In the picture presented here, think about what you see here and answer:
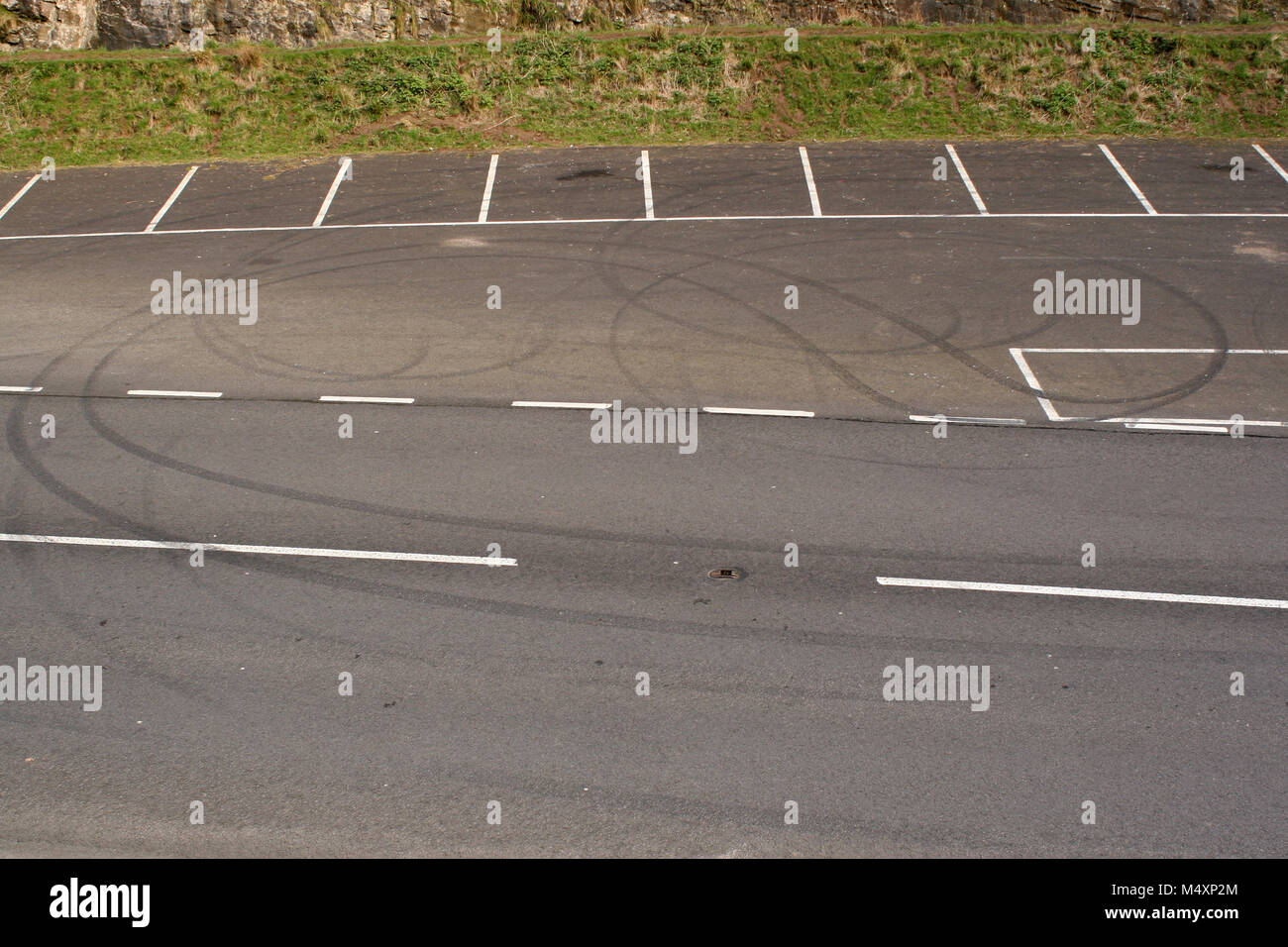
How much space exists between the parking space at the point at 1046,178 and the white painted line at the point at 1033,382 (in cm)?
598

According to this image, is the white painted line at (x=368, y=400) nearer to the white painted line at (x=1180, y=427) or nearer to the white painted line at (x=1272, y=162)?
the white painted line at (x=1180, y=427)

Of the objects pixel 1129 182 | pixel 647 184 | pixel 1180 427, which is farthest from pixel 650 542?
pixel 1129 182

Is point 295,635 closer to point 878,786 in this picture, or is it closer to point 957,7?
point 878,786

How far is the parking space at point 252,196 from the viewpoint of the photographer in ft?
64.2

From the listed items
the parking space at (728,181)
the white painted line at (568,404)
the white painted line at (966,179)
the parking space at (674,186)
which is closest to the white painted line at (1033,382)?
the white painted line at (568,404)

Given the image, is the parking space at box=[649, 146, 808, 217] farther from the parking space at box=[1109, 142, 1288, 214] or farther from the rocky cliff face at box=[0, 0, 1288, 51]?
the rocky cliff face at box=[0, 0, 1288, 51]

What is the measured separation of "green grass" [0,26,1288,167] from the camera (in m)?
22.9

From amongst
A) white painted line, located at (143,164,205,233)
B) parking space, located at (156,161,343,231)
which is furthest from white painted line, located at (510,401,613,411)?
white painted line, located at (143,164,205,233)

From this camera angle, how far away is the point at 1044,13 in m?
25.8

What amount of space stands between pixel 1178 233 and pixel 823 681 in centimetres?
1334

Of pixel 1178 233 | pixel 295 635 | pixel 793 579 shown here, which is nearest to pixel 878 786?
pixel 793 579

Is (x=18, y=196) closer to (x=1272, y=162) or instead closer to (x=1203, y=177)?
(x=1203, y=177)

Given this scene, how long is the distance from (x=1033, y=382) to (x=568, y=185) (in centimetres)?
1057

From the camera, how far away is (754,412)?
1238 centimetres
